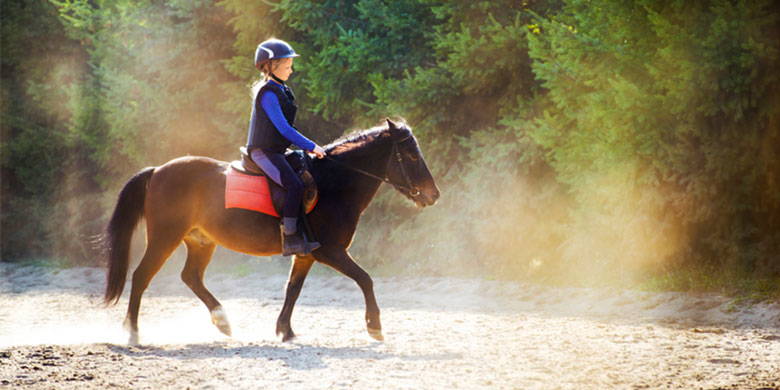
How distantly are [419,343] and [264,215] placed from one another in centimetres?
212

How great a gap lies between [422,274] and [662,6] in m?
7.08

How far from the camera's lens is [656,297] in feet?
38.2

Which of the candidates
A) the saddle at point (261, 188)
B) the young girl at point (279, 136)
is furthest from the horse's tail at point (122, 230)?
the young girl at point (279, 136)

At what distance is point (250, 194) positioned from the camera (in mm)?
8859

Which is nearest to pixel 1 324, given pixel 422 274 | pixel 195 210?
pixel 195 210

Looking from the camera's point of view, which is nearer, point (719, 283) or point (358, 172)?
point (358, 172)

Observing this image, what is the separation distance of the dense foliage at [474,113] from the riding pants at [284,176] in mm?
5018

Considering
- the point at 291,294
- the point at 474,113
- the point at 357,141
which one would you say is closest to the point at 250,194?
the point at 291,294

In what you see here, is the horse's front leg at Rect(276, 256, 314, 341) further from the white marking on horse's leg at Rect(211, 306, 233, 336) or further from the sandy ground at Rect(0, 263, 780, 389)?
the white marking on horse's leg at Rect(211, 306, 233, 336)

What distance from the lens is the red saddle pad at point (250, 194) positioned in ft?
29.0

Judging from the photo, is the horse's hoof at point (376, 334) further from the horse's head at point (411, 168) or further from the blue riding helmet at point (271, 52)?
the blue riding helmet at point (271, 52)

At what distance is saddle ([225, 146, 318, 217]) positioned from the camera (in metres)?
8.78

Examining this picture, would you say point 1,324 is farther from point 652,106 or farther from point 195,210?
point 652,106

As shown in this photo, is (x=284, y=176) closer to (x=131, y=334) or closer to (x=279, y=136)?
(x=279, y=136)
